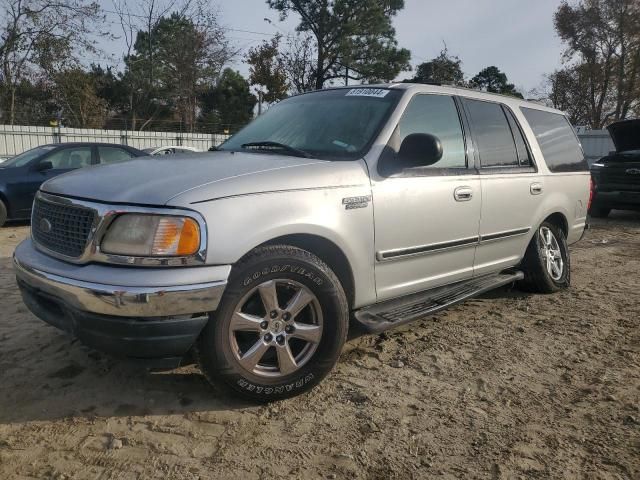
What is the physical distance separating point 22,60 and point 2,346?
79.4 feet

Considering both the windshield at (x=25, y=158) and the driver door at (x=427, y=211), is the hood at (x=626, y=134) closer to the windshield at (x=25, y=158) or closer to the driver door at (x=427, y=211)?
the driver door at (x=427, y=211)

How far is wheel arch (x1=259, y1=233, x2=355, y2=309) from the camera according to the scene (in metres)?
2.83

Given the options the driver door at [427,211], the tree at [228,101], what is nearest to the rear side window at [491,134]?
the driver door at [427,211]

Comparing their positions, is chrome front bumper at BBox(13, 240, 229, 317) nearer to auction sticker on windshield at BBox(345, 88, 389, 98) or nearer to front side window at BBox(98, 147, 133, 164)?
auction sticker on windshield at BBox(345, 88, 389, 98)

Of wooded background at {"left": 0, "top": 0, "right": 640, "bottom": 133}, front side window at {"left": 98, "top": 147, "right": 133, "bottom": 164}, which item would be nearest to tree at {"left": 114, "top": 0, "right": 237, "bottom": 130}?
wooded background at {"left": 0, "top": 0, "right": 640, "bottom": 133}

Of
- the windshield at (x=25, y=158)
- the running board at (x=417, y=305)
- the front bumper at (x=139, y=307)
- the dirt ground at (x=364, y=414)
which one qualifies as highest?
the windshield at (x=25, y=158)

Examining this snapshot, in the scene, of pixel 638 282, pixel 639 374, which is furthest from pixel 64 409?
pixel 638 282

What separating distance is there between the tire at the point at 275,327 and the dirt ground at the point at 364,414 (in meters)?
0.16

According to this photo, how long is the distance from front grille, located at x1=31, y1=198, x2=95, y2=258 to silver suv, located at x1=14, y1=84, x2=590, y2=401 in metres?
0.01

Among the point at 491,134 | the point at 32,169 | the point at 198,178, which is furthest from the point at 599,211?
the point at 32,169

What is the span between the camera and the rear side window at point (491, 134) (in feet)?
13.3

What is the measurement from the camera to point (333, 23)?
31.8 meters

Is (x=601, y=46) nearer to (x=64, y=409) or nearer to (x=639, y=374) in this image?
(x=639, y=374)

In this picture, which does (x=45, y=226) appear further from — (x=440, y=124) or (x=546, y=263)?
(x=546, y=263)
